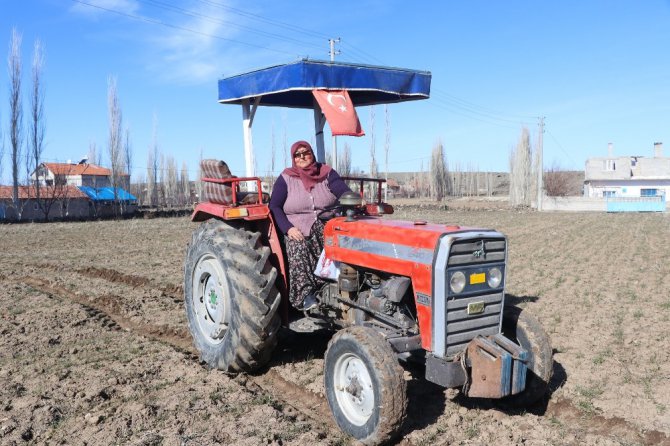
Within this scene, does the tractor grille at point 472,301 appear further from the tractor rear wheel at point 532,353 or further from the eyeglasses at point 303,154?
the eyeglasses at point 303,154

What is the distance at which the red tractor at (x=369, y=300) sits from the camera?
3.39 meters

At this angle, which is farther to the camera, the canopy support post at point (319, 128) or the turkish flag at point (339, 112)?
the canopy support post at point (319, 128)

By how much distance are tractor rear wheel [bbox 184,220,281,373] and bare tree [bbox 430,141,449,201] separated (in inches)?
2453

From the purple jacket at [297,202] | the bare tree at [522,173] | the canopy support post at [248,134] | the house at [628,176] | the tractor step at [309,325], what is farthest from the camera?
the house at [628,176]

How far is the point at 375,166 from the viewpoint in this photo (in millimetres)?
46469

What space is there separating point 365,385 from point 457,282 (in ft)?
2.88

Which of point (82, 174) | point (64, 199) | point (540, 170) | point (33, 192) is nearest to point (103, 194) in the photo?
point (82, 174)

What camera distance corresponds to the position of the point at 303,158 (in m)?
4.77

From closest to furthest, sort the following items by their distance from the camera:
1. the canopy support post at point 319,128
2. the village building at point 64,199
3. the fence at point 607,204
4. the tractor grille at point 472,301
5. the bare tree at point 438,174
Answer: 1. the tractor grille at point 472,301
2. the canopy support post at point 319,128
3. the village building at point 64,199
4. the fence at point 607,204
5. the bare tree at point 438,174

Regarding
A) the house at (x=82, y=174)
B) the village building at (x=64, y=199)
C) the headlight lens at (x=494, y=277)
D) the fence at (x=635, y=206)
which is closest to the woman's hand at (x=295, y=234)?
the headlight lens at (x=494, y=277)

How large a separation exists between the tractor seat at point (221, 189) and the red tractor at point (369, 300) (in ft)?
0.04

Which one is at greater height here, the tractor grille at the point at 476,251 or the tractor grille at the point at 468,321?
the tractor grille at the point at 476,251

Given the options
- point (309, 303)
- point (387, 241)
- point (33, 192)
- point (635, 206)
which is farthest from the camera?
point (33, 192)

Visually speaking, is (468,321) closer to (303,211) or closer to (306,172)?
(303,211)
